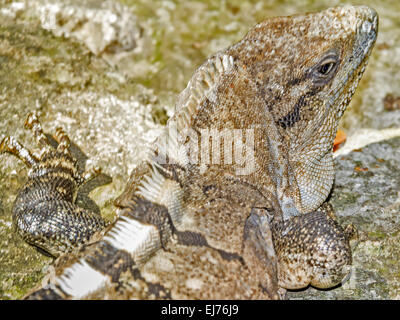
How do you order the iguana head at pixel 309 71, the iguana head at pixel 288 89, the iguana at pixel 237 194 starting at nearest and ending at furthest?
the iguana at pixel 237 194 < the iguana head at pixel 288 89 < the iguana head at pixel 309 71

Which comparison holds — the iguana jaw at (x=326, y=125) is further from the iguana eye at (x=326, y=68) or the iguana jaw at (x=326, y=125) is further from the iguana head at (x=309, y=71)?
the iguana eye at (x=326, y=68)

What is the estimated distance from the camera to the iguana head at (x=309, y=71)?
3863 millimetres

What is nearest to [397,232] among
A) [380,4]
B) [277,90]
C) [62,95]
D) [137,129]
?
[277,90]

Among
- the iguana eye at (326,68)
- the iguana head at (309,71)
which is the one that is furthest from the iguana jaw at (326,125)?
the iguana eye at (326,68)

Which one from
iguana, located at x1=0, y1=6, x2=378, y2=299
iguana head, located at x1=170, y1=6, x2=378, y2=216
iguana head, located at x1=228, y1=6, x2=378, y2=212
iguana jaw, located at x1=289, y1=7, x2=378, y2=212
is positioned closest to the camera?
iguana, located at x1=0, y1=6, x2=378, y2=299

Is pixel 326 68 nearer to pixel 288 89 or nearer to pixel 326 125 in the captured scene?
pixel 288 89

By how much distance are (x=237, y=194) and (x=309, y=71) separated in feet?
3.98

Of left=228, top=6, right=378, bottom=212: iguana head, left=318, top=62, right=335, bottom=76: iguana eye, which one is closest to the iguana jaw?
left=228, top=6, right=378, bottom=212: iguana head

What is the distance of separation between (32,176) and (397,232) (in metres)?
3.67

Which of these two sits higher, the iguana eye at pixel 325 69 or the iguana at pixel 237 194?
the iguana eye at pixel 325 69

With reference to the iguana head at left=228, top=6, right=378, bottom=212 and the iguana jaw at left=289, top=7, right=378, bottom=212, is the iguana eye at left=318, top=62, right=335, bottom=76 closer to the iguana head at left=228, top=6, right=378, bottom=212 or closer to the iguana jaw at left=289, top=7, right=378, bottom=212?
the iguana head at left=228, top=6, right=378, bottom=212

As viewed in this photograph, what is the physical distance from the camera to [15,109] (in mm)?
5379

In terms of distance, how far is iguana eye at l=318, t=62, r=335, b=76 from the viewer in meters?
3.91
